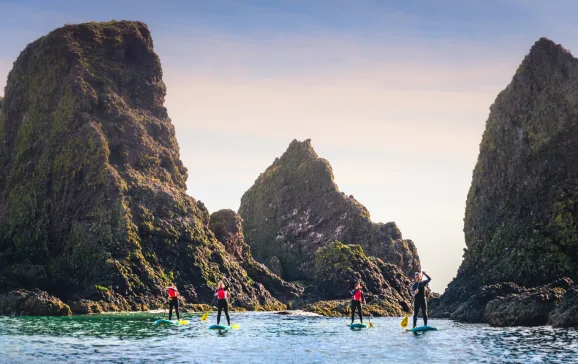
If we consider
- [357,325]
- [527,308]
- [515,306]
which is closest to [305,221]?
[357,325]

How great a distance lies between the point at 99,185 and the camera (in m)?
131

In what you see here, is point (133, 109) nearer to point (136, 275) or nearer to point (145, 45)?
point (145, 45)

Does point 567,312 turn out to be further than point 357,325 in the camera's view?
No

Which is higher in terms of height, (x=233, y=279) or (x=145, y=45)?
(x=145, y=45)

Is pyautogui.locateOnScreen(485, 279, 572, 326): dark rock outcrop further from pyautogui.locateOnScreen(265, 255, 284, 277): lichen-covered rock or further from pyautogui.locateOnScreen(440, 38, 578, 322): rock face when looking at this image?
pyautogui.locateOnScreen(265, 255, 284, 277): lichen-covered rock

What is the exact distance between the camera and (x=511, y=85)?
104 m

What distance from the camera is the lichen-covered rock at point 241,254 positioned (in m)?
142

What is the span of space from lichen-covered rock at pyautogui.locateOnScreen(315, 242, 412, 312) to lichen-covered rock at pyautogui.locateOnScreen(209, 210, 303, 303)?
1465cm

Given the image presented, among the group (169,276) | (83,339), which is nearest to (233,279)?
(169,276)

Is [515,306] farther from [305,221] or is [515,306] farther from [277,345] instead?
[305,221]

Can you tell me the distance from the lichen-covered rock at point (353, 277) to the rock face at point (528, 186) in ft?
69.7

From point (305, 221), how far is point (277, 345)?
130663 mm

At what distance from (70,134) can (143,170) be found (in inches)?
605

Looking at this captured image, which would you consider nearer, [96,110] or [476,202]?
[476,202]
